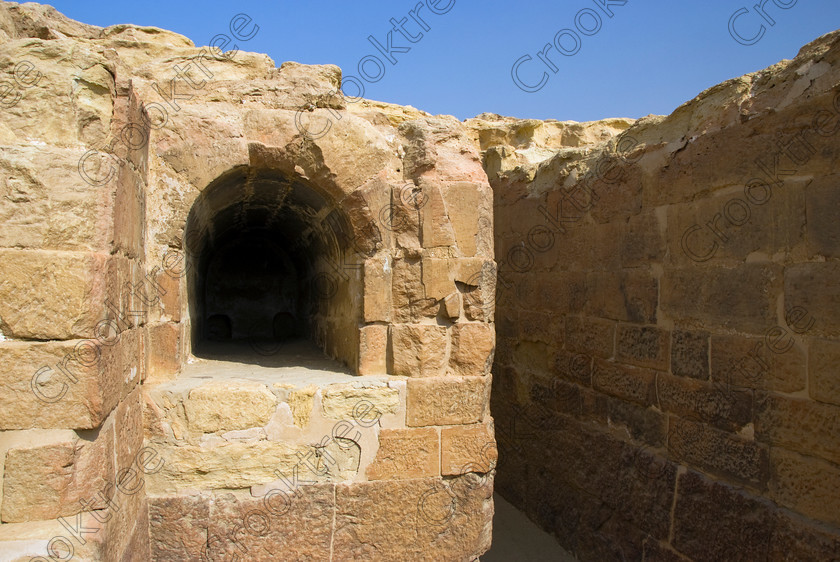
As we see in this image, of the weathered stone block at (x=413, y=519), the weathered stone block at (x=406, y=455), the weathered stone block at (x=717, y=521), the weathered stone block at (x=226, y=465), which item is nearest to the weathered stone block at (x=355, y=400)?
the weathered stone block at (x=406, y=455)

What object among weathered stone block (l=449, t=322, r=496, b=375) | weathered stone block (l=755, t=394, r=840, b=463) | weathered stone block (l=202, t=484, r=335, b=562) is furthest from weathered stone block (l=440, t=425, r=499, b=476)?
weathered stone block (l=755, t=394, r=840, b=463)

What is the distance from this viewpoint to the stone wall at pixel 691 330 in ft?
8.05

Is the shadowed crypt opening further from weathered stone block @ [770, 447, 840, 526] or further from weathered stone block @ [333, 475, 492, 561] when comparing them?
weathered stone block @ [770, 447, 840, 526]

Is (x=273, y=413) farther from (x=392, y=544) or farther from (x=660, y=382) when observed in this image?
(x=660, y=382)

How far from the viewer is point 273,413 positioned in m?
2.71

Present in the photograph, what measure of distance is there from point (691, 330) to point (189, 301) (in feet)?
9.17

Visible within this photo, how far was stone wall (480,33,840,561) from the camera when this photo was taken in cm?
246

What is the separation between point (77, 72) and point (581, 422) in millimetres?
3450

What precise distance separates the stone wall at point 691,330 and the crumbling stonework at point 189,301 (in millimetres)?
1028

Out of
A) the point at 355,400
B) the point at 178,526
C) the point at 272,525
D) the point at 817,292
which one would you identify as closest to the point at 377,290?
the point at 355,400

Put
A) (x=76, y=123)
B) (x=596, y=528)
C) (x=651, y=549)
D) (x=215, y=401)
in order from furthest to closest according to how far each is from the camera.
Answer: (x=596, y=528) → (x=651, y=549) → (x=215, y=401) → (x=76, y=123)

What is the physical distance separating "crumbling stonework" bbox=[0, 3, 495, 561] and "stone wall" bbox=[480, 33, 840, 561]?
103 cm

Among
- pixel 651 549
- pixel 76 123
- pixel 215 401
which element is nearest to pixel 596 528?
pixel 651 549

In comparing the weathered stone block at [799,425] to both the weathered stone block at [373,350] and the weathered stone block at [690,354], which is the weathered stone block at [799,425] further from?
the weathered stone block at [373,350]
